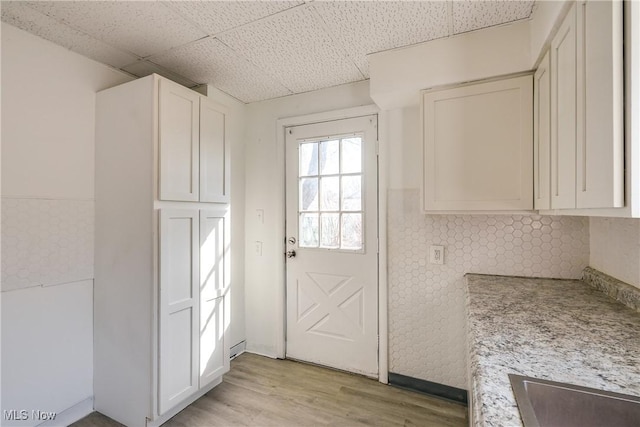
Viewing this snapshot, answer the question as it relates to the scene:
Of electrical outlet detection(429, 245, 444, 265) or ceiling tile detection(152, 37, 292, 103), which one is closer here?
ceiling tile detection(152, 37, 292, 103)

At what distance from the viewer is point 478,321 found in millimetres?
1159

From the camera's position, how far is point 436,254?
6.68ft

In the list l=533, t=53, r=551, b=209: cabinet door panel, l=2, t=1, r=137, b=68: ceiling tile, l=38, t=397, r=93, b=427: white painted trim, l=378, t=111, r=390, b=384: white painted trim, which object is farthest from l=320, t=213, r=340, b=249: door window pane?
l=38, t=397, r=93, b=427: white painted trim

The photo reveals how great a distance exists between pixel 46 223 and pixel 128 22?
4.17ft

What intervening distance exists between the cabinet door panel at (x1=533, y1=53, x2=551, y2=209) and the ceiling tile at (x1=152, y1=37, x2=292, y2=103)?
70.4 inches

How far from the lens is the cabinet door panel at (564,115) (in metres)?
1.06

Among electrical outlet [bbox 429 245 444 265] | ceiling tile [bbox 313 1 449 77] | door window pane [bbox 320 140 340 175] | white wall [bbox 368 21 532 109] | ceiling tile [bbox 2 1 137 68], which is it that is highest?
ceiling tile [bbox 313 1 449 77]

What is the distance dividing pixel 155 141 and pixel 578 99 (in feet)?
6.62

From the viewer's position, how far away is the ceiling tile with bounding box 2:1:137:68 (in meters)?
1.46

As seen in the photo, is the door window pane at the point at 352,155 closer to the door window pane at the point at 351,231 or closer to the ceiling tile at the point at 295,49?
the door window pane at the point at 351,231

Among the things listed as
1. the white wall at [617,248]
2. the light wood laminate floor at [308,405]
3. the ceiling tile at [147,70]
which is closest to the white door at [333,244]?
the light wood laminate floor at [308,405]

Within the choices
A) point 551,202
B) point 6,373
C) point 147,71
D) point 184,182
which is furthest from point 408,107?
point 6,373

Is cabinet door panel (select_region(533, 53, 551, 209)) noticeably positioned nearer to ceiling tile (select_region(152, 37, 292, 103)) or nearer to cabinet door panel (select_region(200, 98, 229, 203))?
ceiling tile (select_region(152, 37, 292, 103))

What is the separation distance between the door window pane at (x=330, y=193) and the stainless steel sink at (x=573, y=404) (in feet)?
5.81
